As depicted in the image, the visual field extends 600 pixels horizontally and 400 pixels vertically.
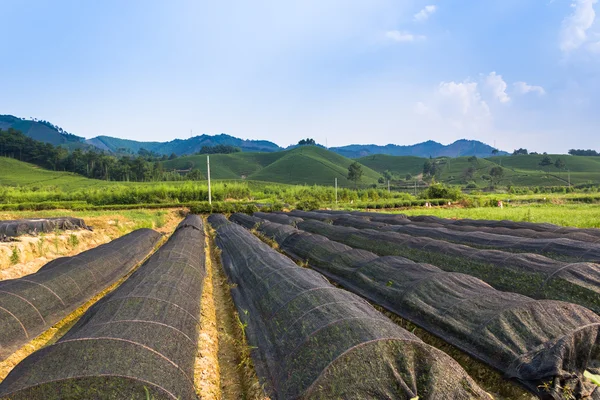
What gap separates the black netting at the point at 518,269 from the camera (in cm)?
532

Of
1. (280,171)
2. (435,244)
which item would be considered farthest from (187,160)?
(435,244)

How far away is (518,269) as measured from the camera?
6.31m

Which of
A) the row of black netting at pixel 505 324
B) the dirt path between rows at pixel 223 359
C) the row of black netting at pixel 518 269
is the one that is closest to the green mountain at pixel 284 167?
the row of black netting at pixel 518 269

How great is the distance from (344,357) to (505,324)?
2309 mm

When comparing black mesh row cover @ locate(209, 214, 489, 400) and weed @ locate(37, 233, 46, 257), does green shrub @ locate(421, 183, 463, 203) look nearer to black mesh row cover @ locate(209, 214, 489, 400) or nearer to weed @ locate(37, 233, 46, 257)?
weed @ locate(37, 233, 46, 257)

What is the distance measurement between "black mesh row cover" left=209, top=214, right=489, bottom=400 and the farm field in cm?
1

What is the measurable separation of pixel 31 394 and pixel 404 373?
3119 mm

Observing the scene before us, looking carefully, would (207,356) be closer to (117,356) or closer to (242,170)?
(117,356)

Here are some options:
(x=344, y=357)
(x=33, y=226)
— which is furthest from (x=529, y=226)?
(x=33, y=226)

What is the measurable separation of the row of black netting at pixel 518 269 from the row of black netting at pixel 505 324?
1.12m

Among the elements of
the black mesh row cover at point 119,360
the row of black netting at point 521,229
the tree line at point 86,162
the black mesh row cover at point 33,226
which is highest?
the tree line at point 86,162

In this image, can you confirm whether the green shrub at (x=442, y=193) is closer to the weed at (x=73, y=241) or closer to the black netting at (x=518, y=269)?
the black netting at (x=518, y=269)

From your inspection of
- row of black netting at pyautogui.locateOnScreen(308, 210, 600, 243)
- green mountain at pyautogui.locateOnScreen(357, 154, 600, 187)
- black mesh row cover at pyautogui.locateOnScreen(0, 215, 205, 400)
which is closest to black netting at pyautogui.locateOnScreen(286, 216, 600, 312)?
row of black netting at pyautogui.locateOnScreen(308, 210, 600, 243)

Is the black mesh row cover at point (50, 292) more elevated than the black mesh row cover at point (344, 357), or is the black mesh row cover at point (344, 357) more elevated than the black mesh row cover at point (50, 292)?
the black mesh row cover at point (344, 357)
